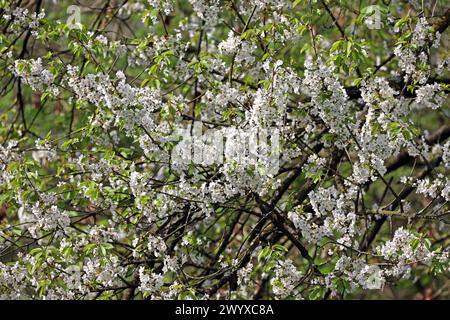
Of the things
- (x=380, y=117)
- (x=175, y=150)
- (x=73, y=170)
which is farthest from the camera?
(x=73, y=170)

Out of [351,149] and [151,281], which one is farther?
[351,149]

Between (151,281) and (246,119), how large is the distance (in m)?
1.06

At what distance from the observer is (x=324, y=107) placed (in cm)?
427

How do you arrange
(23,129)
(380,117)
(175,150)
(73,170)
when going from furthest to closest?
(23,129), (73,170), (175,150), (380,117)

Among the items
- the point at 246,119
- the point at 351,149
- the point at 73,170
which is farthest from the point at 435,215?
the point at 73,170

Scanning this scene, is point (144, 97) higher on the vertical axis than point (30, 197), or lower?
higher

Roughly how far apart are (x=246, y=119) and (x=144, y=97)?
23.0 inches

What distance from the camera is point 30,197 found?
462 centimetres
